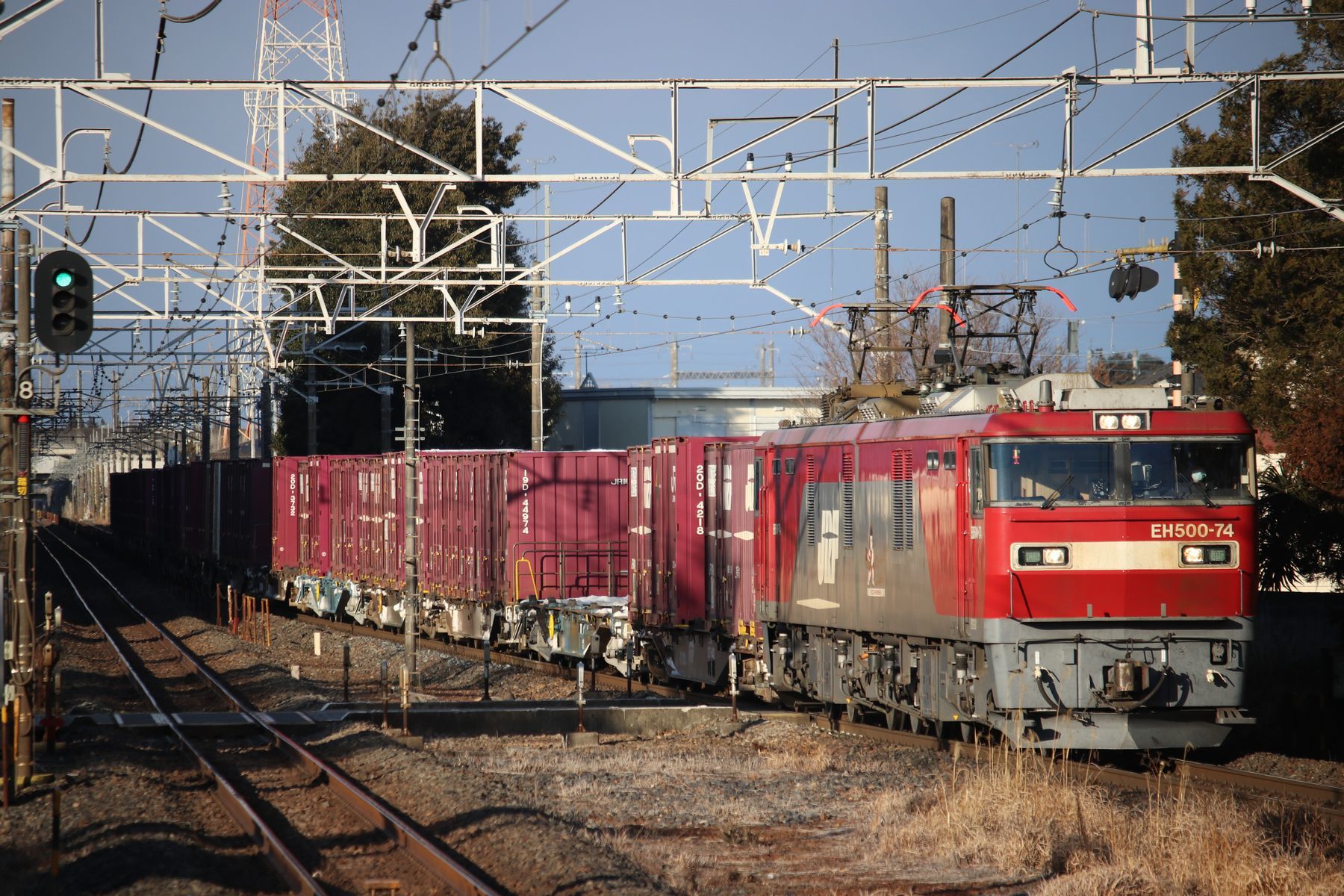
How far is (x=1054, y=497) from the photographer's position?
40.2 feet

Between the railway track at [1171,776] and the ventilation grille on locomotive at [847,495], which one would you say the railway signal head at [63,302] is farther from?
the railway track at [1171,776]

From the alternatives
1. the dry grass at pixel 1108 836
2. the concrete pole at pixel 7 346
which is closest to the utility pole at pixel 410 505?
the concrete pole at pixel 7 346

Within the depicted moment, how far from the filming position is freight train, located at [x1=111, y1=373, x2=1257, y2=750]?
40.1ft

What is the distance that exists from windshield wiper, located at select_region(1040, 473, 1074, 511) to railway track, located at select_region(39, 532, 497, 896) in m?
5.76

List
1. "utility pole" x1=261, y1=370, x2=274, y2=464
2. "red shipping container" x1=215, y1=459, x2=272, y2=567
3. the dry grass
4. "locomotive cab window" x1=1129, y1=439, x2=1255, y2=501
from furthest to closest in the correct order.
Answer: "utility pole" x1=261, y1=370, x2=274, y2=464 < "red shipping container" x1=215, y1=459, x2=272, y2=567 < "locomotive cab window" x1=1129, y1=439, x2=1255, y2=501 < the dry grass

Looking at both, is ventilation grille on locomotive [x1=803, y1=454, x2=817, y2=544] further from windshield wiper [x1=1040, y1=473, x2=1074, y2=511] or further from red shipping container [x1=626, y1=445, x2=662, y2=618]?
red shipping container [x1=626, y1=445, x2=662, y2=618]

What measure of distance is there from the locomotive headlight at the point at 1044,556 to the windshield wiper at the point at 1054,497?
346 millimetres

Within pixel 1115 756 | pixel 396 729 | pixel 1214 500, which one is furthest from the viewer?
pixel 396 729

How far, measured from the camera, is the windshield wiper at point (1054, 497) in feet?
40.2

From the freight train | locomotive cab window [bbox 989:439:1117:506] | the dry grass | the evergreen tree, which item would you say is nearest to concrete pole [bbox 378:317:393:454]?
the evergreen tree

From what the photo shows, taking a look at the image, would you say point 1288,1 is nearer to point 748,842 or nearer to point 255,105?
point 748,842

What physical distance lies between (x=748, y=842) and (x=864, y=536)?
5006 millimetres

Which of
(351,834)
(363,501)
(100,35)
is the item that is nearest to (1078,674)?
(351,834)

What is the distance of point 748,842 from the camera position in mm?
10430
